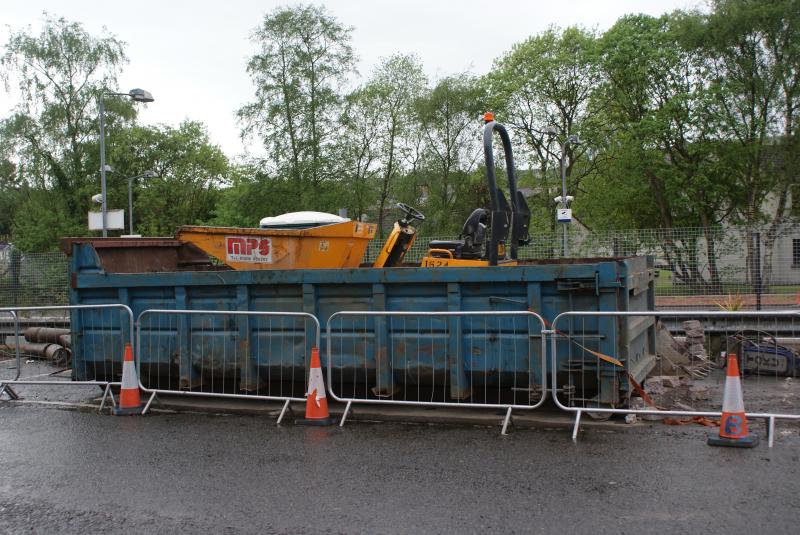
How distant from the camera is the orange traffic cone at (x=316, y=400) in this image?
7.01 metres

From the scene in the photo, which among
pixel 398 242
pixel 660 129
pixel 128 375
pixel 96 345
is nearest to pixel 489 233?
pixel 398 242

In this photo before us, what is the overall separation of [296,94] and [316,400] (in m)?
32.2

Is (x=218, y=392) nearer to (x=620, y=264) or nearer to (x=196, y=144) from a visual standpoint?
(x=620, y=264)

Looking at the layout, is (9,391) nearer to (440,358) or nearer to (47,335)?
(47,335)

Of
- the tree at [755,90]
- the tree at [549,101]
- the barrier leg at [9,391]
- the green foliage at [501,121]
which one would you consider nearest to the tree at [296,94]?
the green foliage at [501,121]

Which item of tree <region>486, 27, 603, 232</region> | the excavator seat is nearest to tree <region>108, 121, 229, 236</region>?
tree <region>486, 27, 603, 232</region>

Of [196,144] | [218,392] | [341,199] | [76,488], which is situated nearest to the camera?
[76,488]

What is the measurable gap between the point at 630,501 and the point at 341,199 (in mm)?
33735

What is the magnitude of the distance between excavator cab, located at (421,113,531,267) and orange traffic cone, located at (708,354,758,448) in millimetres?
2480

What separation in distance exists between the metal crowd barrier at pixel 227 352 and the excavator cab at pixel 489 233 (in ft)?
5.72

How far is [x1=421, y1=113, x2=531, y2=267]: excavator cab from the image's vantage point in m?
7.44

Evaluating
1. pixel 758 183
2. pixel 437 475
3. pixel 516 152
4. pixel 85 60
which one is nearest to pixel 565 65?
pixel 516 152

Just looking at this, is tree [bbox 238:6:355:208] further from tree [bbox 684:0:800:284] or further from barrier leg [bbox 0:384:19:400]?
barrier leg [bbox 0:384:19:400]

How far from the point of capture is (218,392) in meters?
8.20
